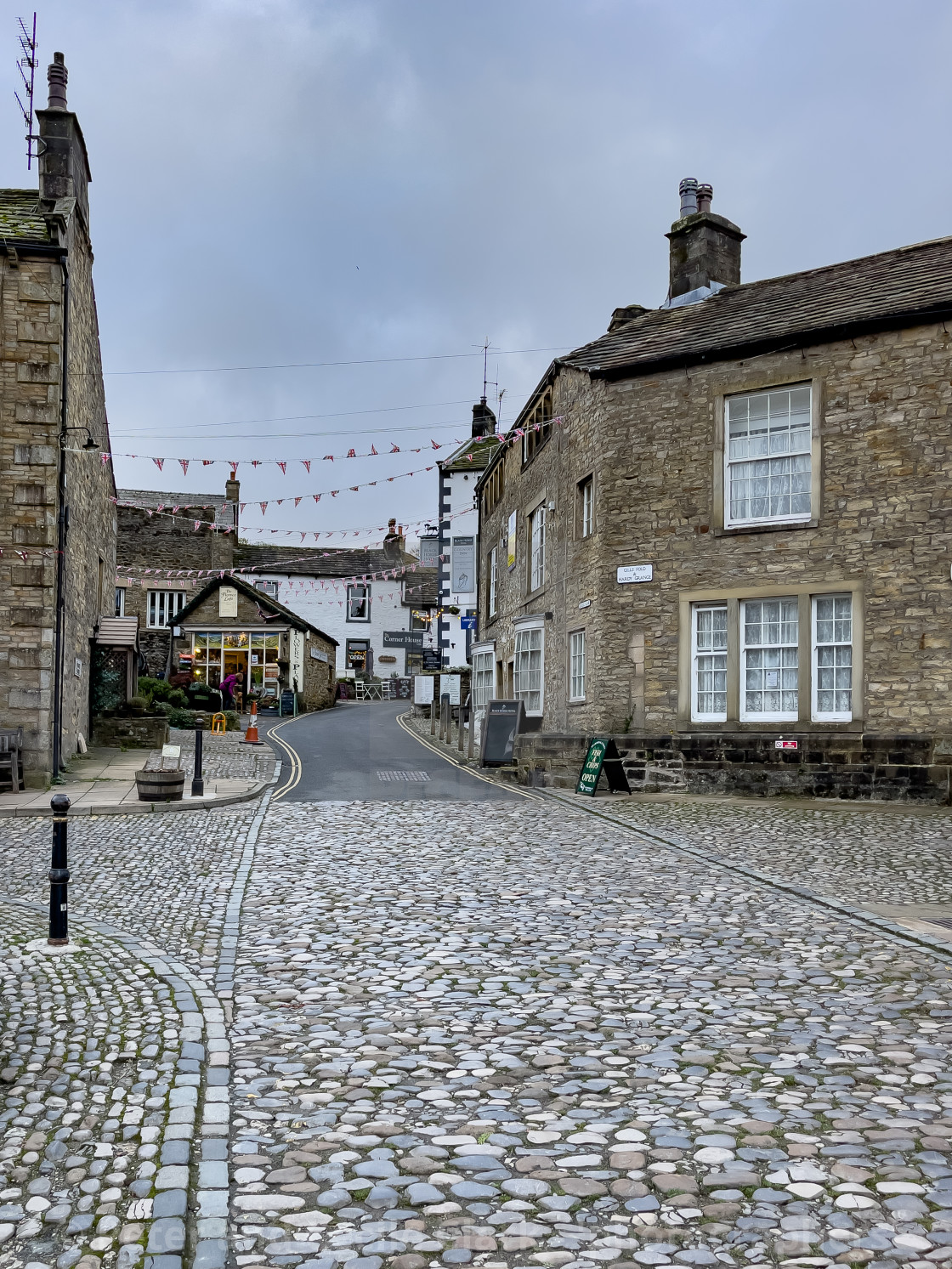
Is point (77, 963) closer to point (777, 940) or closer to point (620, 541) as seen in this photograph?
point (777, 940)

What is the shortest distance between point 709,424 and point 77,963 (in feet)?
46.9

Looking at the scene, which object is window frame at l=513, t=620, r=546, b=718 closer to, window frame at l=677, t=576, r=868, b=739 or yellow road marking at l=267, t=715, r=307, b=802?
yellow road marking at l=267, t=715, r=307, b=802

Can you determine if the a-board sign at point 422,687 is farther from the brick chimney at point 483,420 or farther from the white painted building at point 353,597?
the white painted building at point 353,597

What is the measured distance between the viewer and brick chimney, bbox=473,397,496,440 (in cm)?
4944

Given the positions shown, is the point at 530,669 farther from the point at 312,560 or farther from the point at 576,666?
the point at 312,560

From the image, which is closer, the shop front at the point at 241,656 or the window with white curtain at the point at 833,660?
the window with white curtain at the point at 833,660

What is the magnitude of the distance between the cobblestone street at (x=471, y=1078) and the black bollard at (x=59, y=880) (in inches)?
7.7

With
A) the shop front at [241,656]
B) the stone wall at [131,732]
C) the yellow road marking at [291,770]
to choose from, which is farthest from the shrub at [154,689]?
the shop front at [241,656]

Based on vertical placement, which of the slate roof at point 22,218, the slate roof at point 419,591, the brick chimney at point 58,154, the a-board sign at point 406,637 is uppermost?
the brick chimney at point 58,154

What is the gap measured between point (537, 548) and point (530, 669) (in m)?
2.81

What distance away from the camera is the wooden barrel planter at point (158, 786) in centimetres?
1589

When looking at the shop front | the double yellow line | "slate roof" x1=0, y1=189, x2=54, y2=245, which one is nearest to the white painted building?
the shop front

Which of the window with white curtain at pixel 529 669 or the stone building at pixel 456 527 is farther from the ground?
the stone building at pixel 456 527

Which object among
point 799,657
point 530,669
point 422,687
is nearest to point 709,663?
point 799,657
